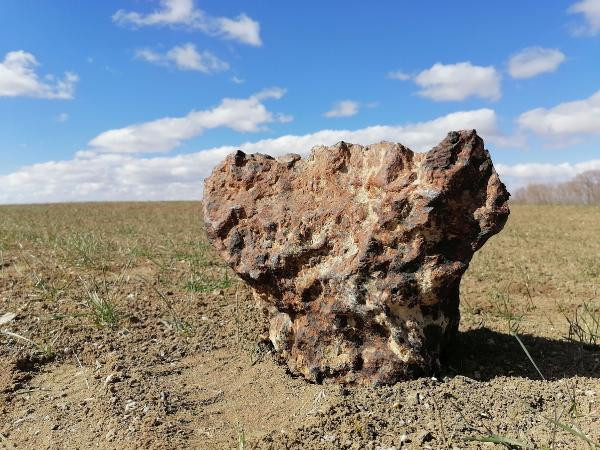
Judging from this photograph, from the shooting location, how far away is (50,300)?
5.43m

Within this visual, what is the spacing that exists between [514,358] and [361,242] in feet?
5.41

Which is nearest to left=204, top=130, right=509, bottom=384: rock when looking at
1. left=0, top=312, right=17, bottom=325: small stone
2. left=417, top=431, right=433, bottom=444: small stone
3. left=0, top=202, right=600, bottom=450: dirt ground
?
left=0, top=202, right=600, bottom=450: dirt ground

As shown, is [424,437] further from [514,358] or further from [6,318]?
[6,318]

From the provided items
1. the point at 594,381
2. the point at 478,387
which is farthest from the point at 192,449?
the point at 594,381

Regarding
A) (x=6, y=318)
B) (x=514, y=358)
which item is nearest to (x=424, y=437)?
(x=514, y=358)

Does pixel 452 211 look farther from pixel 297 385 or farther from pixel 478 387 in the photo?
pixel 297 385

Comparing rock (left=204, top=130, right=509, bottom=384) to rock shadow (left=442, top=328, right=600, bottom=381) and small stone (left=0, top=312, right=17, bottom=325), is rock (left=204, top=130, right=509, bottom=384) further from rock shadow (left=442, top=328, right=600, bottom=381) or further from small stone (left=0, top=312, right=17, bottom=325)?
small stone (left=0, top=312, right=17, bottom=325)

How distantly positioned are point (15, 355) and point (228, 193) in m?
2.26

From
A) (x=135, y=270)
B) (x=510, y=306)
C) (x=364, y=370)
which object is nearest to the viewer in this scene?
(x=364, y=370)

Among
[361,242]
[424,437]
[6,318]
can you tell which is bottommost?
[424,437]

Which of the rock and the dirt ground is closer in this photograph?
the dirt ground

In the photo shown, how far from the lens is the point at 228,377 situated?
3830 mm

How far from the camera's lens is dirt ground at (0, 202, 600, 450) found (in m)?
2.98

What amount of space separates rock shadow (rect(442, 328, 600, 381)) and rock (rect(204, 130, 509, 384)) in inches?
12.4
